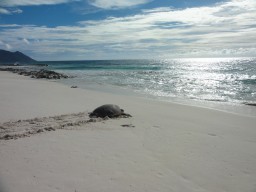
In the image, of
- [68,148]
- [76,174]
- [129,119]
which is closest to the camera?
[76,174]

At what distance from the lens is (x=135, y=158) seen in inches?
215

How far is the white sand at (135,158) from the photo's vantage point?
14.3 feet

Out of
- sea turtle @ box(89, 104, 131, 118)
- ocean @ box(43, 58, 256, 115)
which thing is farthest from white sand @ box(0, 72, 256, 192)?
ocean @ box(43, 58, 256, 115)

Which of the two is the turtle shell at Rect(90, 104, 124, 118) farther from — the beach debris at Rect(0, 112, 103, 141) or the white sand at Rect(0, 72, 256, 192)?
the white sand at Rect(0, 72, 256, 192)

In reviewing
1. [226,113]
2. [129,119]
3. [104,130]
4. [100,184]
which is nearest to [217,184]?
[100,184]

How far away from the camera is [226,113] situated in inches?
427

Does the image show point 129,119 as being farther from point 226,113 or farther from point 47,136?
point 226,113

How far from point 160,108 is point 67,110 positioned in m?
3.85

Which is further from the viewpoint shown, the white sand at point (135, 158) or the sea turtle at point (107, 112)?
the sea turtle at point (107, 112)

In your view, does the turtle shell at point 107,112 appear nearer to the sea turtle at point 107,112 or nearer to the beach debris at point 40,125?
the sea turtle at point 107,112

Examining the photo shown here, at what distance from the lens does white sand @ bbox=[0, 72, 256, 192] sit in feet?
14.3

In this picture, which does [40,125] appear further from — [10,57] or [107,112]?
[10,57]

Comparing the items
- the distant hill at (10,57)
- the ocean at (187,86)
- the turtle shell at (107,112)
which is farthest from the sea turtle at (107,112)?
the distant hill at (10,57)

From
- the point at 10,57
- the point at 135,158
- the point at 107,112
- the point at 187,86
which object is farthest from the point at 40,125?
the point at 10,57
